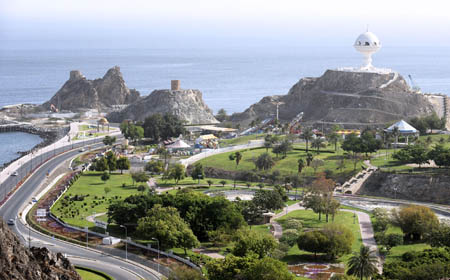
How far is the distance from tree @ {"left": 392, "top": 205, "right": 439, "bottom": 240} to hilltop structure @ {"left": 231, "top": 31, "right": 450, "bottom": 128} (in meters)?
57.8

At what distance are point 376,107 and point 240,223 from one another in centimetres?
6885

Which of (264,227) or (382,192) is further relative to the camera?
(382,192)

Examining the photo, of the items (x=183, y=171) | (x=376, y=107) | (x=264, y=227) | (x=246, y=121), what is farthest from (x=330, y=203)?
(x=246, y=121)

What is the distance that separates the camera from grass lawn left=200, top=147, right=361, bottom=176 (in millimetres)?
100188

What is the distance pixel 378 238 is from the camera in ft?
230

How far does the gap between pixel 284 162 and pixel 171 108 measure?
171 ft

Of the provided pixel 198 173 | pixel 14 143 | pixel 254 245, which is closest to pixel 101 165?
pixel 198 173

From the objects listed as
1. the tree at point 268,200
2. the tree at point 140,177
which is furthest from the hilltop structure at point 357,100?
the tree at point 268,200

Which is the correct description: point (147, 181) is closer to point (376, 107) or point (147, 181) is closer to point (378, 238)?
point (378, 238)

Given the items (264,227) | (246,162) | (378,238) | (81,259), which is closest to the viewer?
(81,259)

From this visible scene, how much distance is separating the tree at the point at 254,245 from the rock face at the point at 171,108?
8883cm

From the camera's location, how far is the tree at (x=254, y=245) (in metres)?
60.8

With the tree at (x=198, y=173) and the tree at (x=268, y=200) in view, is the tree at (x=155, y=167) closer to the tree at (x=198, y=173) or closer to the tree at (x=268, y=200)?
Result: the tree at (x=198, y=173)

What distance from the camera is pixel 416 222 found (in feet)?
232
